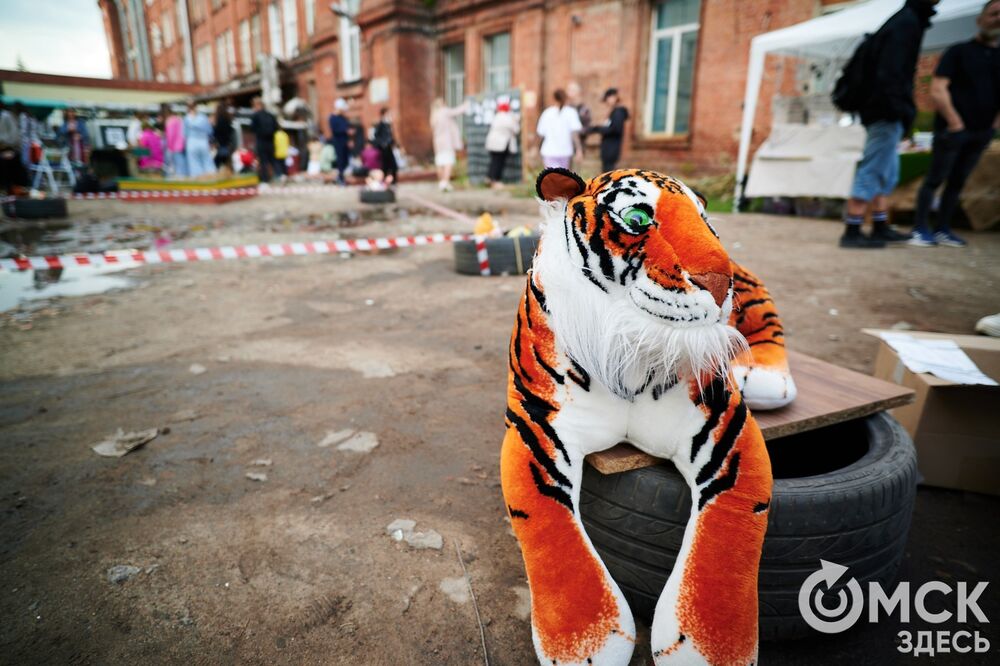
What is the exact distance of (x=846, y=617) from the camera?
1.41 meters

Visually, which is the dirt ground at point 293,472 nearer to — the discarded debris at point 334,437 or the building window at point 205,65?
the discarded debris at point 334,437

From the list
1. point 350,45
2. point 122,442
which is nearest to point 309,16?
point 350,45

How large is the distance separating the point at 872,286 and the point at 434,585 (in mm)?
4705

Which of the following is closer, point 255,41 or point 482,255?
point 482,255

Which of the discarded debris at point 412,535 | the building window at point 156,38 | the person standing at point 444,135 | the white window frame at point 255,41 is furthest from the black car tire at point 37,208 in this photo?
the building window at point 156,38

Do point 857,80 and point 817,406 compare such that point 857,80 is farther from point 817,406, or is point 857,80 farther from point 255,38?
point 255,38

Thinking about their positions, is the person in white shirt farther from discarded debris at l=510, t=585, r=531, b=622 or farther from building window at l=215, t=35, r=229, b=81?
building window at l=215, t=35, r=229, b=81

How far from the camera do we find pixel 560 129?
9.20 m

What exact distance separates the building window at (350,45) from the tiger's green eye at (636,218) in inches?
820

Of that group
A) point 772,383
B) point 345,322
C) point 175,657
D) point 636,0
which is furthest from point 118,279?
point 636,0

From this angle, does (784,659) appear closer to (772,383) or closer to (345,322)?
(772,383)

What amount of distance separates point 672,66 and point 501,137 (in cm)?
424

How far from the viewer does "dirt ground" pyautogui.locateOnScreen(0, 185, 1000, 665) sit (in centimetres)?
150

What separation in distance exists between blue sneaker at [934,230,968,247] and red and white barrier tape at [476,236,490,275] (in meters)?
5.39
